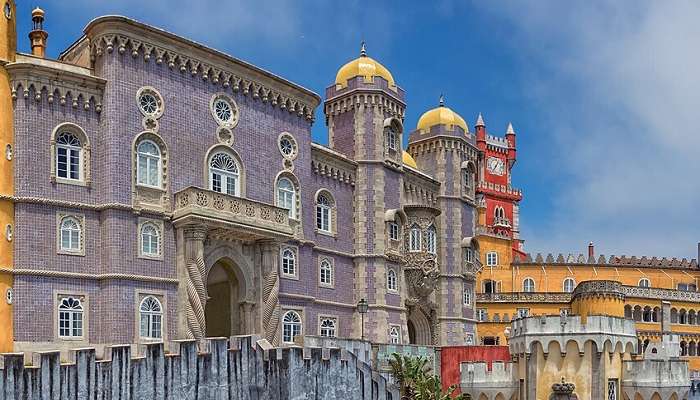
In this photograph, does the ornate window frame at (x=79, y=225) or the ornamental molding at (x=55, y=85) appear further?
the ornate window frame at (x=79, y=225)

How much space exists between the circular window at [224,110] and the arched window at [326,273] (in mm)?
10070

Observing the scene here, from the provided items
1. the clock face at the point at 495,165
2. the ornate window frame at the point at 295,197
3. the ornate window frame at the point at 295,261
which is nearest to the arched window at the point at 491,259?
the clock face at the point at 495,165

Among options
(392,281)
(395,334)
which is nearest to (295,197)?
(392,281)

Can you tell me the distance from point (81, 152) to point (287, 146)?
12045mm

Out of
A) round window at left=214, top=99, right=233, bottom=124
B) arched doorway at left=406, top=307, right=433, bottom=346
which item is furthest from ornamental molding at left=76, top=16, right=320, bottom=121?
arched doorway at left=406, top=307, right=433, bottom=346

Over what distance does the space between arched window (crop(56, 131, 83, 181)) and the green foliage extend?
17.3 metres

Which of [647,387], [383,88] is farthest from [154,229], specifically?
[647,387]

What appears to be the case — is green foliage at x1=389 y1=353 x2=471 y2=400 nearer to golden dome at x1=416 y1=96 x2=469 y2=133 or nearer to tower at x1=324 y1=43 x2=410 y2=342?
tower at x1=324 y1=43 x2=410 y2=342

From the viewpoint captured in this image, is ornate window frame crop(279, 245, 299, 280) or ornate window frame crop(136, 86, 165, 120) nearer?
ornate window frame crop(136, 86, 165, 120)

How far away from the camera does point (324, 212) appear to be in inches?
1869

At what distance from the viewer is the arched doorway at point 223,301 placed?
40062 millimetres

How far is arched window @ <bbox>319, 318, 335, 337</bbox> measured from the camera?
45250mm

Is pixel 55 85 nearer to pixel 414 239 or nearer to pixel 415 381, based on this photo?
pixel 415 381

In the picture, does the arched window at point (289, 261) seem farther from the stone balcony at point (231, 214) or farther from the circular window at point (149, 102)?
the circular window at point (149, 102)
